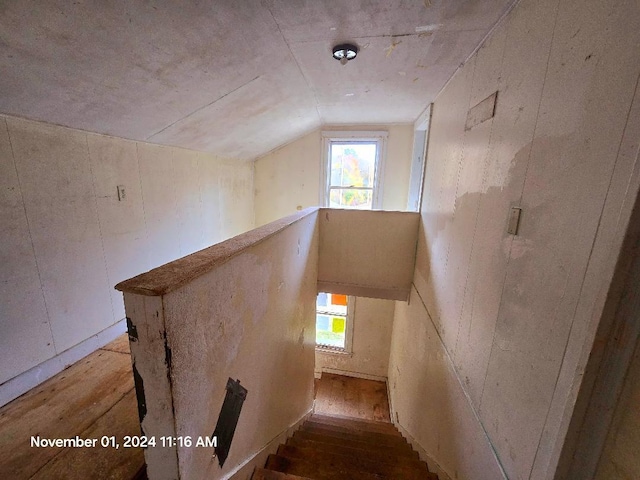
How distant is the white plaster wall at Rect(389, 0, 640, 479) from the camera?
2.23 ft

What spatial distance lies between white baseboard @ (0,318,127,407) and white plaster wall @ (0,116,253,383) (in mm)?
42

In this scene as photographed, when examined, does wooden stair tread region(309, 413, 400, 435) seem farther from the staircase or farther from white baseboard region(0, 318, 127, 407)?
white baseboard region(0, 318, 127, 407)

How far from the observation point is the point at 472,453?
132 centimetres

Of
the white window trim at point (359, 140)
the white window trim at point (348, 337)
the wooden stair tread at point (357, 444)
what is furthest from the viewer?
the white window trim at point (348, 337)

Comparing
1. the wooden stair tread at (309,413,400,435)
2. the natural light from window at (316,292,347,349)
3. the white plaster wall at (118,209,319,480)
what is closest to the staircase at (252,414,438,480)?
the white plaster wall at (118,209,319,480)

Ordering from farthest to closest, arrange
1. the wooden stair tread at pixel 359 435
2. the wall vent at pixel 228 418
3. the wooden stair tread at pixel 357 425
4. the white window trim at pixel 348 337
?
1. the white window trim at pixel 348 337
2. the wooden stair tread at pixel 357 425
3. the wooden stair tread at pixel 359 435
4. the wall vent at pixel 228 418

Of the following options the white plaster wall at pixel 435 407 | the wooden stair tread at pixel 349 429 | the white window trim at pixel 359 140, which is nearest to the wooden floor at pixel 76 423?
the white plaster wall at pixel 435 407

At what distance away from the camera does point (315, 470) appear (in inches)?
72.1

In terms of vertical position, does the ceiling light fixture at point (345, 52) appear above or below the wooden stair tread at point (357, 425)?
above

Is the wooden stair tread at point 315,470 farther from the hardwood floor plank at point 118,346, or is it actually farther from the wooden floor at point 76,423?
the hardwood floor plank at point 118,346

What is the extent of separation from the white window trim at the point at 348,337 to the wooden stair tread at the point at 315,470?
9.22 ft

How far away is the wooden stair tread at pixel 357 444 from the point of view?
7.41 ft

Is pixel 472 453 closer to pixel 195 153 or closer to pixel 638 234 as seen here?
pixel 638 234

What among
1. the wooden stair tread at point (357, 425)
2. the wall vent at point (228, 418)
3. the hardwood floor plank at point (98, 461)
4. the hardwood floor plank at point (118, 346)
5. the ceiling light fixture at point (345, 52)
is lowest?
the wooden stair tread at point (357, 425)
